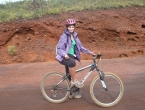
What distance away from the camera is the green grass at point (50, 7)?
1302cm

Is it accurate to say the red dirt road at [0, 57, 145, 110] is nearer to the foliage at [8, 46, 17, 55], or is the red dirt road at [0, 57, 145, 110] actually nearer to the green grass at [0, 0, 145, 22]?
the foliage at [8, 46, 17, 55]

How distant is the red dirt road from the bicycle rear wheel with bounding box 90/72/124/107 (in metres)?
0.14

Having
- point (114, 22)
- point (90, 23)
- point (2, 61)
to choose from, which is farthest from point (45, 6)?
point (2, 61)

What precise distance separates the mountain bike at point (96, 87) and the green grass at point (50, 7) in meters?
8.25

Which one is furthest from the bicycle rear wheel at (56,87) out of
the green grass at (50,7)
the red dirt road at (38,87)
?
the green grass at (50,7)

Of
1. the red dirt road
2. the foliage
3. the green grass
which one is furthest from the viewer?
the green grass

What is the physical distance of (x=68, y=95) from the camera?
516 cm

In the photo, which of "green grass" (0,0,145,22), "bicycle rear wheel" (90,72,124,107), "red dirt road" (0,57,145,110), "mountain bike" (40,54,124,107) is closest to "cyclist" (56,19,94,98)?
"mountain bike" (40,54,124,107)

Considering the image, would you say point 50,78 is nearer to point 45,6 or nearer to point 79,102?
point 79,102

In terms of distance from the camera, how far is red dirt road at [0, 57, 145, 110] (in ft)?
16.5

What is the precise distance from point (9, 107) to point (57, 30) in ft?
24.6

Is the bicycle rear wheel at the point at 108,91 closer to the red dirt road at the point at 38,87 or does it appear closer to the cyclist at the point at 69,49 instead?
the red dirt road at the point at 38,87

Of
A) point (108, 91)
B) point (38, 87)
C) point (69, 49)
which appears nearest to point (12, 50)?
point (38, 87)

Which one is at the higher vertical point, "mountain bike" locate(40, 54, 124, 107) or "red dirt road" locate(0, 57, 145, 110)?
"mountain bike" locate(40, 54, 124, 107)
